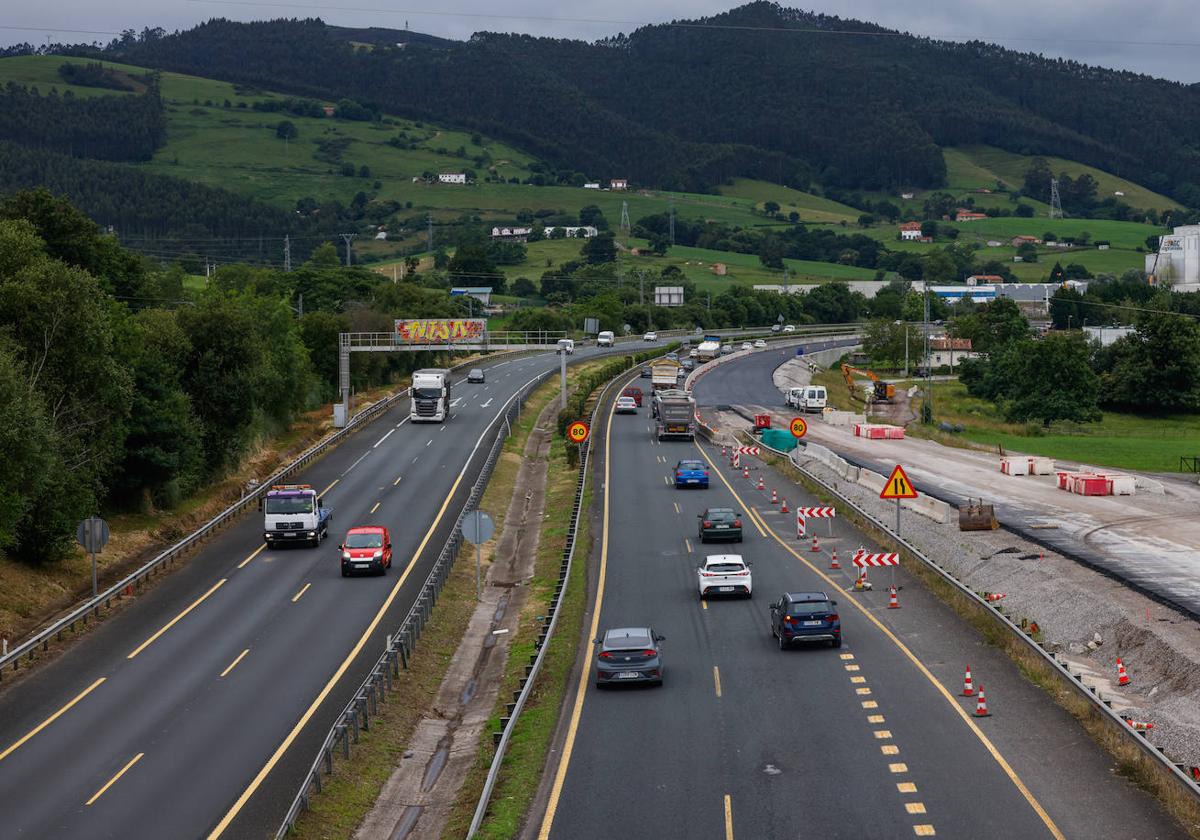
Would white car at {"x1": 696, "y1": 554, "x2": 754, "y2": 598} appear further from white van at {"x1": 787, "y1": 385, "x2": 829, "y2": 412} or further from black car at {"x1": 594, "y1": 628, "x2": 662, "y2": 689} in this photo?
white van at {"x1": 787, "y1": 385, "x2": 829, "y2": 412}

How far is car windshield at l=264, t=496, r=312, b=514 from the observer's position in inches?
2115

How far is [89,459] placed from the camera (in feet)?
163

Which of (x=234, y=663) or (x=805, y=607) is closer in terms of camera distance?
(x=805, y=607)

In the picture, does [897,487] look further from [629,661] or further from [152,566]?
[152,566]

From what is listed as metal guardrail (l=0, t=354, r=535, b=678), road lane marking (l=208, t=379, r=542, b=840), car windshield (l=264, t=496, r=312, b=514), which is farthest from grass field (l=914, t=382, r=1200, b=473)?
car windshield (l=264, t=496, r=312, b=514)

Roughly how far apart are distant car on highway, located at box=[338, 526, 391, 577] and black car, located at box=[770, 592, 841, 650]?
59.3ft

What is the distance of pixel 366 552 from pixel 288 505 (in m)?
6.96

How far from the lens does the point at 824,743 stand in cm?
2772

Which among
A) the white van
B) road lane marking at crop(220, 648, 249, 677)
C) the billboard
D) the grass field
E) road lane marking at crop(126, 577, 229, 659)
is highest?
the billboard

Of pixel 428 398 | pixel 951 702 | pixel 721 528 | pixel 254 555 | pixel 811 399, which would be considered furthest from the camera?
pixel 811 399

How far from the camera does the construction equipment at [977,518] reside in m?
53.7

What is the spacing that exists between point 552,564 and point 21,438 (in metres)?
21.0

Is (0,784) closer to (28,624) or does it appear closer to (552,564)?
(28,624)

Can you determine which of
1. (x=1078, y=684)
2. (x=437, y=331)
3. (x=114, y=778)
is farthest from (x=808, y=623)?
(x=437, y=331)
